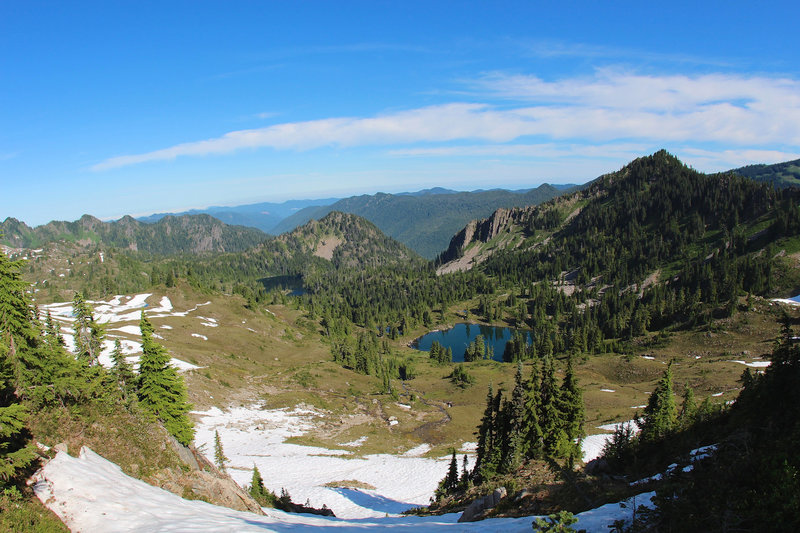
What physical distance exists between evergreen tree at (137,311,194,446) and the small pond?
135923 millimetres

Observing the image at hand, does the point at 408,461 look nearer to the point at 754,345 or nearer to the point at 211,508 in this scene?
the point at 211,508

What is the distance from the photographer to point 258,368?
300 ft

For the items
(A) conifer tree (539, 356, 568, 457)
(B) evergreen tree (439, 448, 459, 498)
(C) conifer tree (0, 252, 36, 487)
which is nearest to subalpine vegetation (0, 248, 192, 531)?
(C) conifer tree (0, 252, 36, 487)

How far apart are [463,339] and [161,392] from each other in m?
163

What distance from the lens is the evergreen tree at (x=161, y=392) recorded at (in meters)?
30.6

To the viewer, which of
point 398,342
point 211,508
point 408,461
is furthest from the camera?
point 398,342

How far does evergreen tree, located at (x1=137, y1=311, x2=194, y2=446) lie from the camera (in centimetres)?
3064

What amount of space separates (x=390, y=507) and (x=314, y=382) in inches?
2051

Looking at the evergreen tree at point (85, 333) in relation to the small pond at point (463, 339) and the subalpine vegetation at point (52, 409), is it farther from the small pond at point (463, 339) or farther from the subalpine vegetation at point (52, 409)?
the small pond at point (463, 339)

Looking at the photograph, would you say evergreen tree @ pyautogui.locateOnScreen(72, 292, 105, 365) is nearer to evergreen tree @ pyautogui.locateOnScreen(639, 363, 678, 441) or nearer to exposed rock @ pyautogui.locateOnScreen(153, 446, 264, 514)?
exposed rock @ pyautogui.locateOnScreen(153, 446, 264, 514)

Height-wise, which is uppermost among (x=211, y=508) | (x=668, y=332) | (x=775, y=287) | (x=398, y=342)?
(x=211, y=508)

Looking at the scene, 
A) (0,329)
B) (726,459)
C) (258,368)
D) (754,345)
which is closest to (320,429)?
A: (258,368)

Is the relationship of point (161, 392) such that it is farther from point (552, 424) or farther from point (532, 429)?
point (552, 424)

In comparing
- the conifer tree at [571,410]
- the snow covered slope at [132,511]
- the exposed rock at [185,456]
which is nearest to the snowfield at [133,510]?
the snow covered slope at [132,511]
